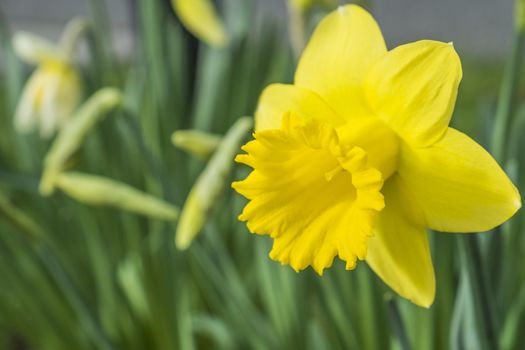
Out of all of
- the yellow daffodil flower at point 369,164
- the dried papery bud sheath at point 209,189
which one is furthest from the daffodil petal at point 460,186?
the dried papery bud sheath at point 209,189

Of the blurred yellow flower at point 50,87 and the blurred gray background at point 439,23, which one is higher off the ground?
the blurred yellow flower at point 50,87

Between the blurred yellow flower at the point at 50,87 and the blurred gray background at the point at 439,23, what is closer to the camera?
the blurred yellow flower at the point at 50,87

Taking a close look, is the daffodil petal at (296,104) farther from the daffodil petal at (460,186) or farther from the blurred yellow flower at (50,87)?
the blurred yellow flower at (50,87)

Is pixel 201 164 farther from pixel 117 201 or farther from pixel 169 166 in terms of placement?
pixel 117 201

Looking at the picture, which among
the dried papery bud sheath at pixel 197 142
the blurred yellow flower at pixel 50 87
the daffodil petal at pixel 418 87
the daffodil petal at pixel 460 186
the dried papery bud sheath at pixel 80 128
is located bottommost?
the blurred yellow flower at pixel 50 87

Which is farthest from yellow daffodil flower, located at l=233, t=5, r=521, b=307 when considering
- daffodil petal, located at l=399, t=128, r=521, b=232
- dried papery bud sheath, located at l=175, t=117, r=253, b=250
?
dried papery bud sheath, located at l=175, t=117, r=253, b=250

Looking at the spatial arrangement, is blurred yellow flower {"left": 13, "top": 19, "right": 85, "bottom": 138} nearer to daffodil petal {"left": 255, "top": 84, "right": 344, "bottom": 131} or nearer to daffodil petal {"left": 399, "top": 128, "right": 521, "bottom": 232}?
daffodil petal {"left": 255, "top": 84, "right": 344, "bottom": 131}

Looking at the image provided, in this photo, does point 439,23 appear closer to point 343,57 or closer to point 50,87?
point 50,87
